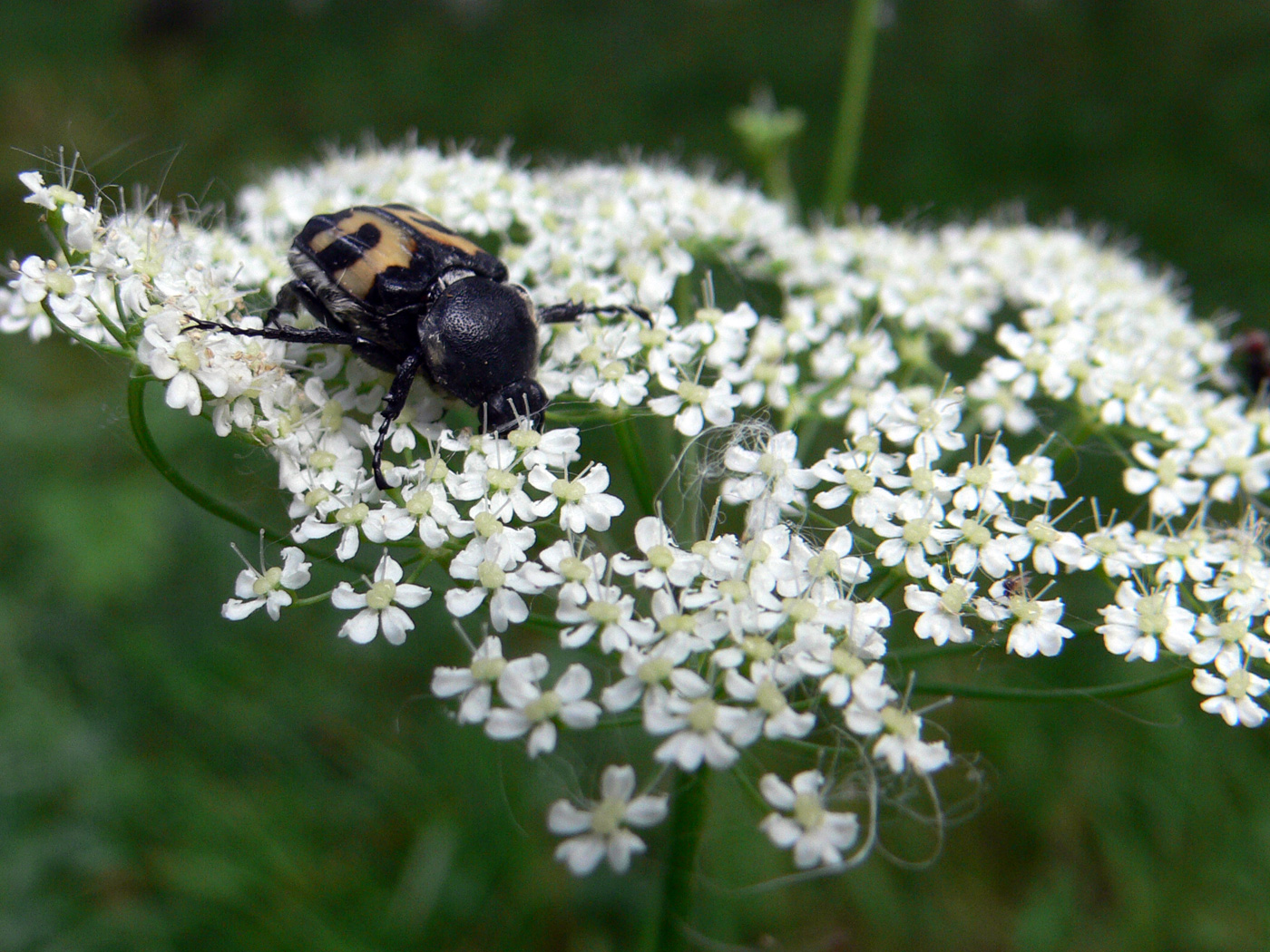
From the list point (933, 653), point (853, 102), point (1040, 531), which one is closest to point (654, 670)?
point (933, 653)

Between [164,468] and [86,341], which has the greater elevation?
[86,341]

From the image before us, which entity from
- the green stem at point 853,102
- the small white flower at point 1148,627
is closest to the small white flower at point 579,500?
the small white flower at point 1148,627

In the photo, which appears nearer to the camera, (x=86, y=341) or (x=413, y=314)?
(x=86, y=341)

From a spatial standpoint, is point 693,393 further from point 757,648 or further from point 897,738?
point 897,738

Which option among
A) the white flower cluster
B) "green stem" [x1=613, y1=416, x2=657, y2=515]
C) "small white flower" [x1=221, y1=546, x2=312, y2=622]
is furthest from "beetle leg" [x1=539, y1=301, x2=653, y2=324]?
"small white flower" [x1=221, y1=546, x2=312, y2=622]

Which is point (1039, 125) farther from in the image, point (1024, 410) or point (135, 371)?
point (135, 371)

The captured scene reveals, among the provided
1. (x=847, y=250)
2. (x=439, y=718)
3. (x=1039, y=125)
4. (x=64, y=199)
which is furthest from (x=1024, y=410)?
(x=1039, y=125)

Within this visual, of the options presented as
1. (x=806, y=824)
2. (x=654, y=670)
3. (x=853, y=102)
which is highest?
(x=853, y=102)
